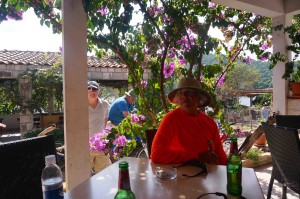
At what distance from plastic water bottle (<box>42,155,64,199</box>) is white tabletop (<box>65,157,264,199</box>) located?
4.5 inches

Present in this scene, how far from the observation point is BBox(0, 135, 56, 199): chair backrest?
119cm

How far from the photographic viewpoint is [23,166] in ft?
4.25

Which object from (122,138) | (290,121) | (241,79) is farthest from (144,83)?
(241,79)

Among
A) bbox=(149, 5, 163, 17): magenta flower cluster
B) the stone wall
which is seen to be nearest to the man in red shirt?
bbox=(149, 5, 163, 17): magenta flower cluster

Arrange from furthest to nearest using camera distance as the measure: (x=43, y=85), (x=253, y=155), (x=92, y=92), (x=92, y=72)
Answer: (x=43, y=85) < (x=92, y=72) < (x=253, y=155) < (x=92, y=92)

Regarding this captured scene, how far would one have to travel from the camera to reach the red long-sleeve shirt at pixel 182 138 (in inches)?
71.3

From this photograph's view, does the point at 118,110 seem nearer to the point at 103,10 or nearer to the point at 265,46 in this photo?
the point at 103,10

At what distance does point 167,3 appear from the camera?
9.36 feet

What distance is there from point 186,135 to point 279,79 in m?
2.90

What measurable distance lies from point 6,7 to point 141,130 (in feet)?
6.00

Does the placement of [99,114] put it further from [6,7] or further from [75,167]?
[6,7]

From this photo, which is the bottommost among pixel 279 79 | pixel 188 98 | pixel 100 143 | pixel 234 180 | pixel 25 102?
pixel 100 143

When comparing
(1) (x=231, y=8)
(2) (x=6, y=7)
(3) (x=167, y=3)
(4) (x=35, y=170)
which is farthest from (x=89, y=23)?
(1) (x=231, y=8)

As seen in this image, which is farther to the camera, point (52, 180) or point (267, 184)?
point (267, 184)
